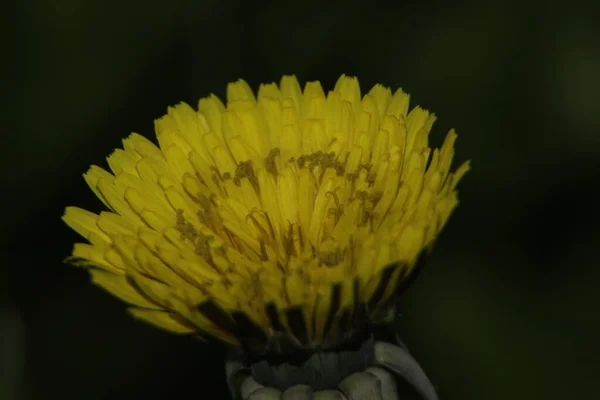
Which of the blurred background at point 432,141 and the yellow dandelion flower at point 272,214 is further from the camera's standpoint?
the blurred background at point 432,141

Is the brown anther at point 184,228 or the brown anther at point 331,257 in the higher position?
the brown anther at point 331,257

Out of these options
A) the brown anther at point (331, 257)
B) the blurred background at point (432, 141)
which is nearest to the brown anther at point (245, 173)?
the brown anther at point (331, 257)

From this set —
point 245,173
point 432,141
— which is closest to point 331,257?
point 245,173

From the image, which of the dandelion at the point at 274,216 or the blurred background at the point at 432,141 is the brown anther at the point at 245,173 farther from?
the blurred background at the point at 432,141

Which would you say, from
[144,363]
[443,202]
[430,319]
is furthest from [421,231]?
[144,363]

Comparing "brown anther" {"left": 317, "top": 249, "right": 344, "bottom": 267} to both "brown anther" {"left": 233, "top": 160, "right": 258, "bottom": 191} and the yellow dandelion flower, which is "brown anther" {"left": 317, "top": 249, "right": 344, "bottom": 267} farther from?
"brown anther" {"left": 233, "top": 160, "right": 258, "bottom": 191}

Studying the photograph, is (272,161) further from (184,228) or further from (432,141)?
(432,141)

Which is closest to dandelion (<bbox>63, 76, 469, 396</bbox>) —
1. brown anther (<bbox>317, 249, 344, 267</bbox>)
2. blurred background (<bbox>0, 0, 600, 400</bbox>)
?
brown anther (<bbox>317, 249, 344, 267</bbox>)
